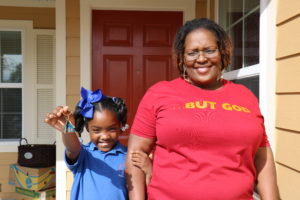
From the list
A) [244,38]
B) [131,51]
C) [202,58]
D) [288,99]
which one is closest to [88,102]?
[202,58]

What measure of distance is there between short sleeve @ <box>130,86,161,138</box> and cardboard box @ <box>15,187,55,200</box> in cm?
280

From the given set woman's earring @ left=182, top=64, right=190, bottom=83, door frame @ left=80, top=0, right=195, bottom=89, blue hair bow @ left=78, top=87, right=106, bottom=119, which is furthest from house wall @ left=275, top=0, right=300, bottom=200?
door frame @ left=80, top=0, right=195, bottom=89

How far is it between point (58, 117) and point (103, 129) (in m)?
0.39

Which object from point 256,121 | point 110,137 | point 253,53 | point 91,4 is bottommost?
point 110,137

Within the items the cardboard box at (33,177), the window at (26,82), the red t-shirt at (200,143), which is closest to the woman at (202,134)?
the red t-shirt at (200,143)

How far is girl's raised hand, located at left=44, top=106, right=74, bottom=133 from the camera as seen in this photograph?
1.09 m

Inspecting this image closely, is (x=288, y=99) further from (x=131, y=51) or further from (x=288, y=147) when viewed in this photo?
(x=131, y=51)

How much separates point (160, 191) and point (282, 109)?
814mm

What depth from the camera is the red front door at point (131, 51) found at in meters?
3.20

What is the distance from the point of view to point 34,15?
4.01 m

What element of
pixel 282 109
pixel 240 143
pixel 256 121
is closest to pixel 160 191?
pixel 240 143

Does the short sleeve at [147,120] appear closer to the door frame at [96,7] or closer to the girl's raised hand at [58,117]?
the girl's raised hand at [58,117]

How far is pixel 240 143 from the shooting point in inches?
44.0

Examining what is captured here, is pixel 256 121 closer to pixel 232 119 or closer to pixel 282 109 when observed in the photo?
pixel 232 119
